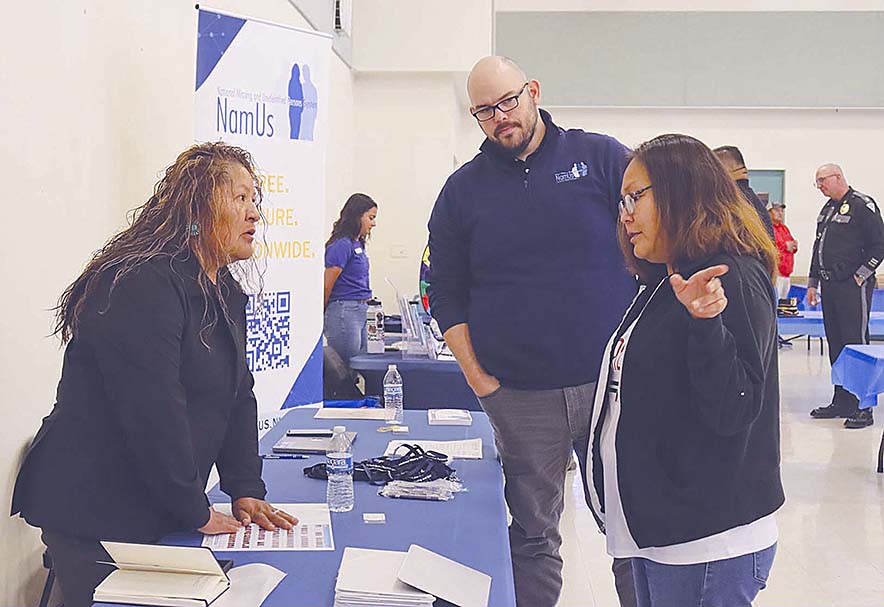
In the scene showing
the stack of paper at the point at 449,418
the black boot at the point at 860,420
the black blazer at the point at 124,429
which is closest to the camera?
the black blazer at the point at 124,429

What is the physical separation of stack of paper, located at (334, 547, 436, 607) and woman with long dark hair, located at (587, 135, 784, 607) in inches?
Result: 16.1

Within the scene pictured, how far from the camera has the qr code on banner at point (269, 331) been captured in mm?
3547

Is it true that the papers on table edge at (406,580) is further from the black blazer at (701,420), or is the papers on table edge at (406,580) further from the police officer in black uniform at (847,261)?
the police officer in black uniform at (847,261)

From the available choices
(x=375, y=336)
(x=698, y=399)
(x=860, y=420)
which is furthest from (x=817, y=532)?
(x=698, y=399)

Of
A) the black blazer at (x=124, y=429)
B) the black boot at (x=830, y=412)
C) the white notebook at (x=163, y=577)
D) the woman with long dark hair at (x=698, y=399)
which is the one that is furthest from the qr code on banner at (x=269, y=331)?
the black boot at (x=830, y=412)

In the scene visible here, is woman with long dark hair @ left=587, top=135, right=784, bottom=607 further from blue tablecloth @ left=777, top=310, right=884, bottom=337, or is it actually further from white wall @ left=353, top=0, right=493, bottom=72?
white wall @ left=353, top=0, right=493, bottom=72

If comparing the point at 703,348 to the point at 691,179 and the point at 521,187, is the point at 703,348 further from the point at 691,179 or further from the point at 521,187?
the point at 521,187

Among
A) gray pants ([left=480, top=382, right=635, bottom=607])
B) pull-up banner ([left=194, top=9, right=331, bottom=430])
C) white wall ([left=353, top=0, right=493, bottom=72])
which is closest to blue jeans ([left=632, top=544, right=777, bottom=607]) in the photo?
gray pants ([left=480, top=382, right=635, bottom=607])

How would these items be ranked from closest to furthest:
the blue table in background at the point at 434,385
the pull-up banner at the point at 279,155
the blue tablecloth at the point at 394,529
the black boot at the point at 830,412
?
1. the blue tablecloth at the point at 394,529
2. the pull-up banner at the point at 279,155
3. the blue table in background at the point at 434,385
4. the black boot at the point at 830,412

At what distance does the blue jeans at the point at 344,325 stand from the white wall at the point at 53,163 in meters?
2.16

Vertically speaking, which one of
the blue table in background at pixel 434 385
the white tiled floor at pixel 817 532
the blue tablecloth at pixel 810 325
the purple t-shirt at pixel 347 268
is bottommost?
the white tiled floor at pixel 817 532

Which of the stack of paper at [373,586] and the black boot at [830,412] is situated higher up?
the stack of paper at [373,586]

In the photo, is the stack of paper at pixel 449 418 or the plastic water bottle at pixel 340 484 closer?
the plastic water bottle at pixel 340 484

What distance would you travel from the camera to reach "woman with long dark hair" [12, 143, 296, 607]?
66.3 inches
